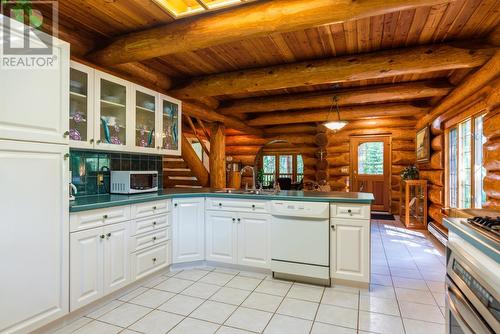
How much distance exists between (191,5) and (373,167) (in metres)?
6.05

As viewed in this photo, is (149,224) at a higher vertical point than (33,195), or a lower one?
lower

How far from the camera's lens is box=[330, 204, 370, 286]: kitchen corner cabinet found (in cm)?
265

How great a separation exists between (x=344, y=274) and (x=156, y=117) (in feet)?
9.10

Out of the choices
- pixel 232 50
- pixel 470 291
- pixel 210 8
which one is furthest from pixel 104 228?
pixel 470 291

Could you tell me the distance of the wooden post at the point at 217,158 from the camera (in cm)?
545

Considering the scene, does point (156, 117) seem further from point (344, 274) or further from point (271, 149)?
point (271, 149)

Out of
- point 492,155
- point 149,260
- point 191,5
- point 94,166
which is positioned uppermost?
point 191,5

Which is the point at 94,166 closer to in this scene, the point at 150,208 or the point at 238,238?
the point at 150,208

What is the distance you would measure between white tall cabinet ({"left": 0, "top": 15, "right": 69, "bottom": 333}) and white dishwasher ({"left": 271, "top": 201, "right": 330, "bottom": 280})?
1869mm

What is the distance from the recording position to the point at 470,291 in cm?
108

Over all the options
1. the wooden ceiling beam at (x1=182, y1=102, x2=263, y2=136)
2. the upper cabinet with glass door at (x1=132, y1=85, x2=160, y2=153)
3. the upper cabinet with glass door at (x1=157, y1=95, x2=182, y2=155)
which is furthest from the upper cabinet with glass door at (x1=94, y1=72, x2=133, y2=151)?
the wooden ceiling beam at (x1=182, y1=102, x2=263, y2=136)

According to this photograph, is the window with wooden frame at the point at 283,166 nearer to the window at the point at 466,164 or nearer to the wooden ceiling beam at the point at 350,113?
the wooden ceiling beam at the point at 350,113

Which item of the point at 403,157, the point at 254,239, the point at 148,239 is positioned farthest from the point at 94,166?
the point at 403,157

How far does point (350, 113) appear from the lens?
590 centimetres
